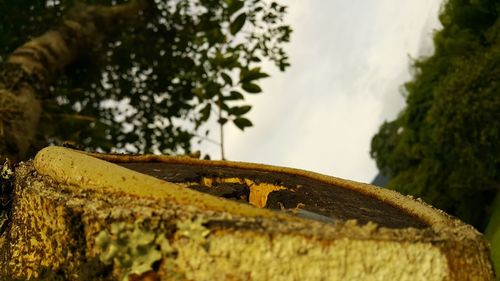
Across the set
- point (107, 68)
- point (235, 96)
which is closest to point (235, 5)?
point (235, 96)

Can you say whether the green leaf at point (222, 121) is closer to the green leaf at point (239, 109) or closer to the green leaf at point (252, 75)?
the green leaf at point (239, 109)

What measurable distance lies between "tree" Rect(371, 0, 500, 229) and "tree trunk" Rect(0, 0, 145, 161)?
843 cm

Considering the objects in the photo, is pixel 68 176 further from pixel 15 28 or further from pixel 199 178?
pixel 15 28

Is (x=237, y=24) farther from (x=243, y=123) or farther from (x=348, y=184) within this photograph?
(x=348, y=184)

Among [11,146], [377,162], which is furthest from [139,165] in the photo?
[377,162]

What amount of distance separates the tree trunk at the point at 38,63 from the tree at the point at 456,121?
27.7 ft

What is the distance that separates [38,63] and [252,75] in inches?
141

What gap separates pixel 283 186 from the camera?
89.4 inches

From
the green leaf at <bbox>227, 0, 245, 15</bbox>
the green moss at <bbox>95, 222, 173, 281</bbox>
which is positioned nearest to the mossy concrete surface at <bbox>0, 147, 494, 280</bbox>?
the green moss at <bbox>95, 222, 173, 281</bbox>

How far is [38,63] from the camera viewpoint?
677cm

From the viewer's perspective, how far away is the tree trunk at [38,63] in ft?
17.0

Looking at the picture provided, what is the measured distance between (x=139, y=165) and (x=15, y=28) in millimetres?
8190

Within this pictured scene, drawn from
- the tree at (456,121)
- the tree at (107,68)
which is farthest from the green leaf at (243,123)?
Answer: the tree at (456,121)

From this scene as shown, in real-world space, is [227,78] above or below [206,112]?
above
